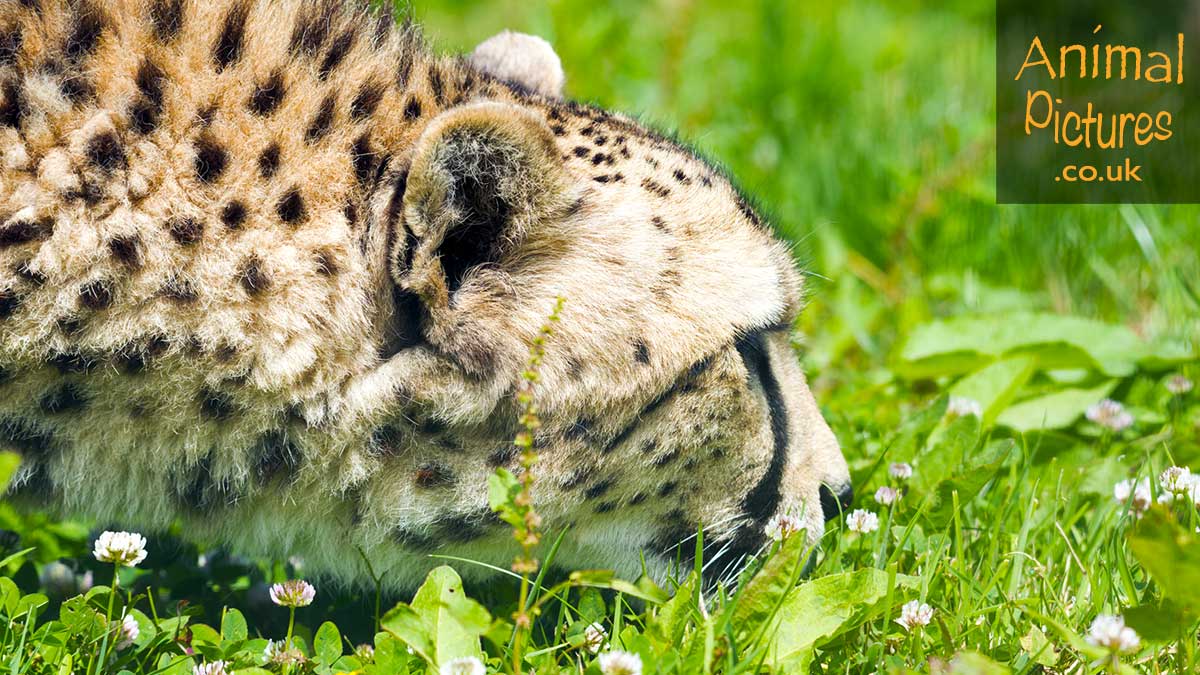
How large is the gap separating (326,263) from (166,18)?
24.9 inches

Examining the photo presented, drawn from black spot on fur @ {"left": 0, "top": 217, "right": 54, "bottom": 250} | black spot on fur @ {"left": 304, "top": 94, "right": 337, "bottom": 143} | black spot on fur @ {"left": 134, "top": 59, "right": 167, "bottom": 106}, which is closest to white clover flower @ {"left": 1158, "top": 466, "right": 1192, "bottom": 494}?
black spot on fur @ {"left": 304, "top": 94, "right": 337, "bottom": 143}

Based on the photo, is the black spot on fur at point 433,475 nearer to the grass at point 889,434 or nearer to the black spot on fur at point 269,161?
the grass at point 889,434

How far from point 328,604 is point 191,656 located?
0.59m

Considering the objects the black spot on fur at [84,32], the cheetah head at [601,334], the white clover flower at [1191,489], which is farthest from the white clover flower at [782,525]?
the black spot on fur at [84,32]

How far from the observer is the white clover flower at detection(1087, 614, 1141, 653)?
212cm

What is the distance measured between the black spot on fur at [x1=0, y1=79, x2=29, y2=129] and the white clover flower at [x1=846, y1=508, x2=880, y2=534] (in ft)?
6.39

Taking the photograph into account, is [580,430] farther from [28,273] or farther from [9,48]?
[9,48]

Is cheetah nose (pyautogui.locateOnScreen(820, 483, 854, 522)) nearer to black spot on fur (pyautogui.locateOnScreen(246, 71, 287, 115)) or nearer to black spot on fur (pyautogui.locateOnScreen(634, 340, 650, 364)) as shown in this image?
black spot on fur (pyautogui.locateOnScreen(634, 340, 650, 364))

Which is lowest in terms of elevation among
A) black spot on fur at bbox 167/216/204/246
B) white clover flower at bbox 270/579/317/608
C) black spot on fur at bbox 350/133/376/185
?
white clover flower at bbox 270/579/317/608

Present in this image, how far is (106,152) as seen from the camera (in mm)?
2408

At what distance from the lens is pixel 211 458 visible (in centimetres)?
256

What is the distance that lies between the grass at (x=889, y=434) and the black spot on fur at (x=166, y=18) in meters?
0.81

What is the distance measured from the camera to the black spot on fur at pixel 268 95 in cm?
253

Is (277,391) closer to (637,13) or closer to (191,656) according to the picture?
(191,656)
